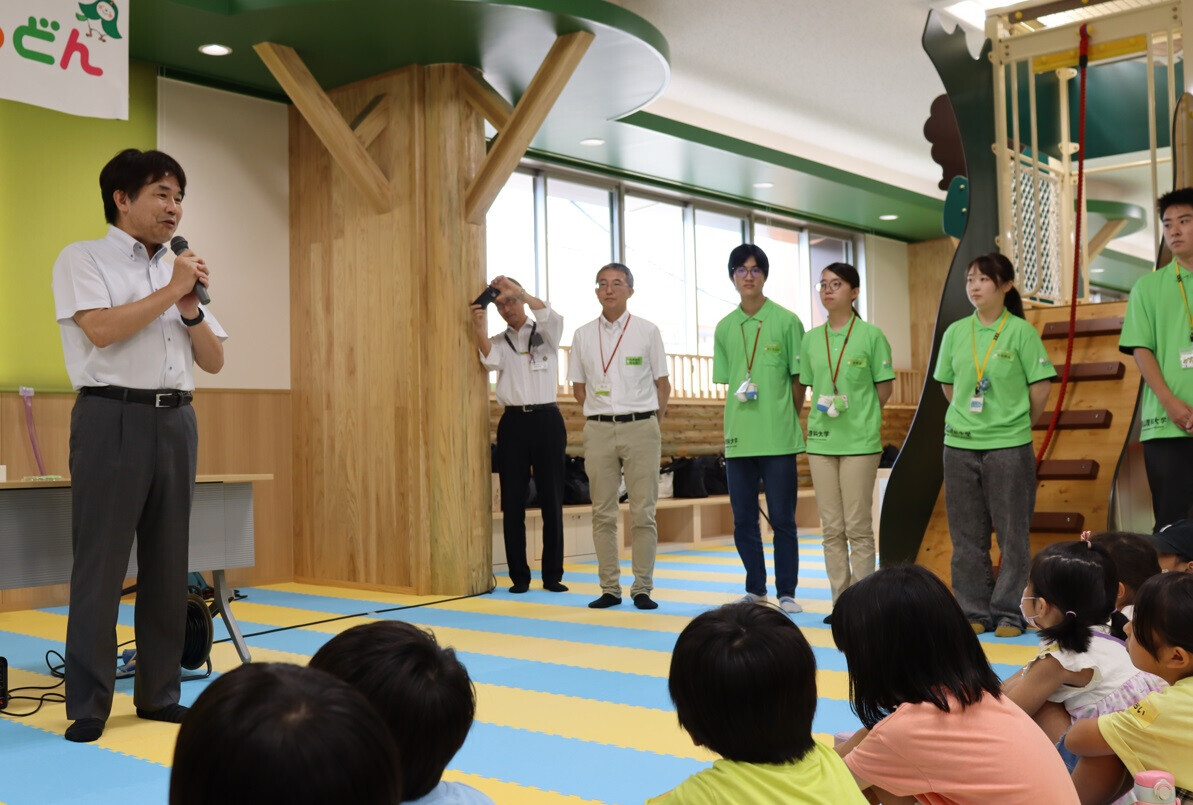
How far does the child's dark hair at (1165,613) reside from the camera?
5.36 feet

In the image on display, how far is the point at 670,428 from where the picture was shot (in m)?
10.0

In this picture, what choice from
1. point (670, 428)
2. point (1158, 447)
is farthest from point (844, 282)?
point (670, 428)

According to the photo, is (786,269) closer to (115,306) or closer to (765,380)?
(765,380)

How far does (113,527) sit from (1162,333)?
346 centimetres

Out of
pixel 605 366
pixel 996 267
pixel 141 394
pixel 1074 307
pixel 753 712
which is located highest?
pixel 996 267

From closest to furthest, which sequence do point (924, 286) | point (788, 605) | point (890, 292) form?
point (788, 605) → point (890, 292) → point (924, 286)

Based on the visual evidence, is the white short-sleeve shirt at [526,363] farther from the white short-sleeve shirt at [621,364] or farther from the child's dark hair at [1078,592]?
the child's dark hair at [1078,592]

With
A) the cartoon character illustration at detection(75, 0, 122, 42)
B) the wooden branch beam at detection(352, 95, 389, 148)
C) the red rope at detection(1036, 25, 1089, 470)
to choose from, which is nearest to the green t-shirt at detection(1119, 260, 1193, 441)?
the red rope at detection(1036, 25, 1089, 470)

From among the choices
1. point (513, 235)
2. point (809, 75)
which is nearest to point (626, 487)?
point (513, 235)

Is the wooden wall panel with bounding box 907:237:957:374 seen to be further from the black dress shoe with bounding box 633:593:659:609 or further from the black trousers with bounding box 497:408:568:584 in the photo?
the black dress shoe with bounding box 633:593:659:609

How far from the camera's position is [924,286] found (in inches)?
529

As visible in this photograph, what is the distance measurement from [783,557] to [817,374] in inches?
32.8

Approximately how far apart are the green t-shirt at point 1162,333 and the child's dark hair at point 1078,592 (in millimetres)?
2004

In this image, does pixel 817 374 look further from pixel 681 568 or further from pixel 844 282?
pixel 681 568
